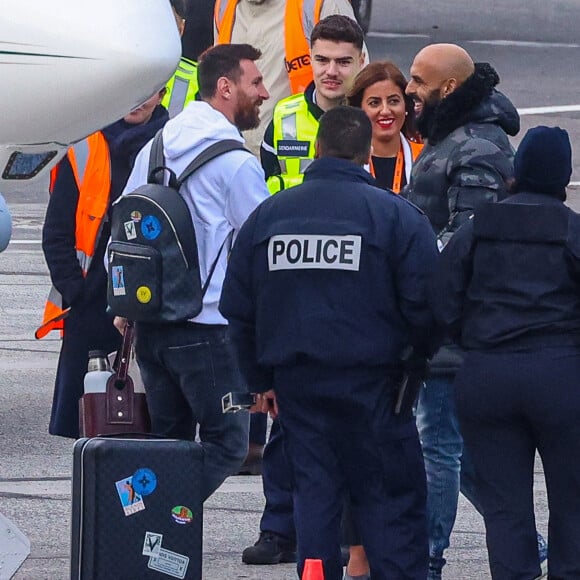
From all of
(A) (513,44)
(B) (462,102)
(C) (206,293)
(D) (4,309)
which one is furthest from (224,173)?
(A) (513,44)

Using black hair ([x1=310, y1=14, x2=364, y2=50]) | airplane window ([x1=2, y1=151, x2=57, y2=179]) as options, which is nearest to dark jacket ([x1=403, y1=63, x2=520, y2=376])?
airplane window ([x1=2, y1=151, x2=57, y2=179])

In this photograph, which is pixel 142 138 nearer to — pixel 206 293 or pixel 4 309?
pixel 206 293

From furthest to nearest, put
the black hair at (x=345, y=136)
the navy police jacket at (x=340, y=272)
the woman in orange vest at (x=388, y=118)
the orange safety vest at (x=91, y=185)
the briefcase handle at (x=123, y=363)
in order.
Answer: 1. the orange safety vest at (x=91, y=185)
2. the woman in orange vest at (x=388, y=118)
3. the briefcase handle at (x=123, y=363)
4. the black hair at (x=345, y=136)
5. the navy police jacket at (x=340, y=272)

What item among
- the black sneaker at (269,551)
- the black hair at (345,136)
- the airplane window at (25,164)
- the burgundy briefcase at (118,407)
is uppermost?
the black hair at (345,136)

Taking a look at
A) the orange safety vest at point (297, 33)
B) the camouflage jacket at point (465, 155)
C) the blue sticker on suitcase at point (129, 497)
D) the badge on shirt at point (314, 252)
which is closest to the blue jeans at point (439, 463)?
the camouflage jacket at point (465, 155)

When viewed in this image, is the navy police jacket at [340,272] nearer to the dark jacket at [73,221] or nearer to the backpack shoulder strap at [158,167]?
the backpack shoulder strap at [158,167]

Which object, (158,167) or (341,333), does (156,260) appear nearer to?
(158,167)

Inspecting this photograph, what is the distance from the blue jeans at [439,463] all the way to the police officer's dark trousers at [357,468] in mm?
472

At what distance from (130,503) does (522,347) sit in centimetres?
140

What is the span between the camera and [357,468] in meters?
5.04

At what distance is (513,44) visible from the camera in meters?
21.0

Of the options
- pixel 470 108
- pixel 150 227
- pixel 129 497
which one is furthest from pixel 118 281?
pixel 470 108

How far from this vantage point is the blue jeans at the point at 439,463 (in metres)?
5.54

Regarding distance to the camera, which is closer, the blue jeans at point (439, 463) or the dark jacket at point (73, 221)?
the blue jeans at point (439, 463)
